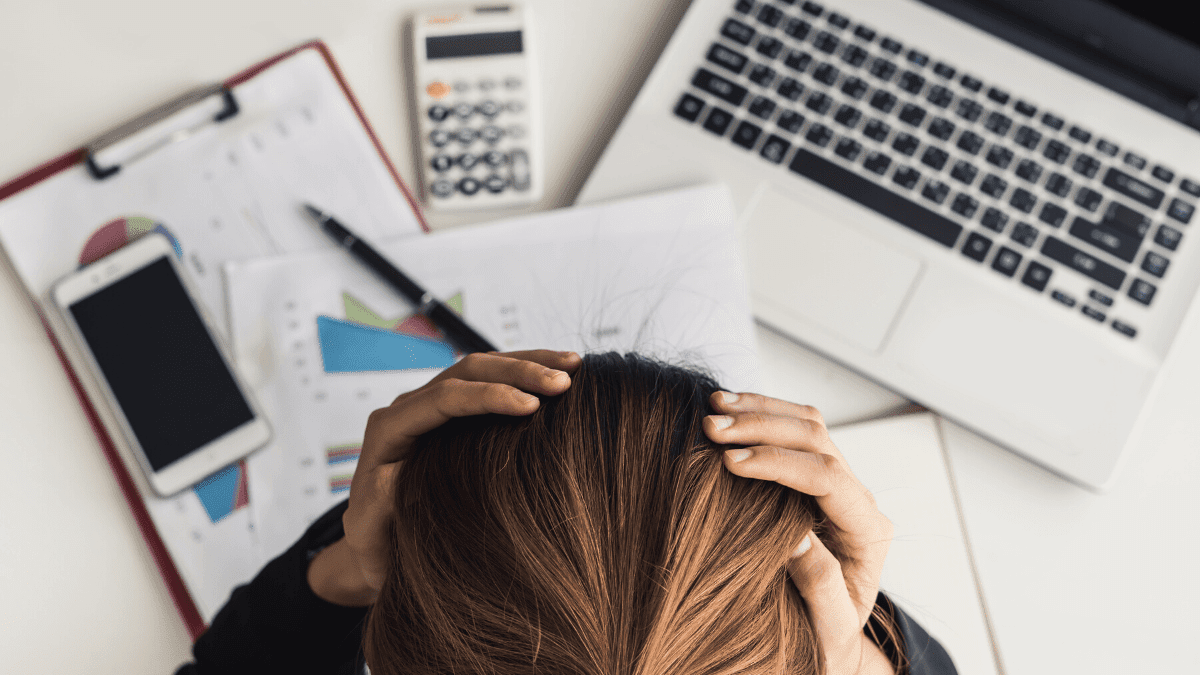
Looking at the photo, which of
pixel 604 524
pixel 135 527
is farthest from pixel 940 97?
pixel 135 527

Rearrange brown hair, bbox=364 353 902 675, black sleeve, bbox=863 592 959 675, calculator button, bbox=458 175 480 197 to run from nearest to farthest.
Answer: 1. brown hair, bbox=364 353 902 675
2. black sleeve, bbox=863 592 959 675
3. calculator button, bbox=458 175 480 197

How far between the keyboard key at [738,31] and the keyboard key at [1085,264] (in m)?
0.27

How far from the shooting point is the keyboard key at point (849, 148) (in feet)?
1.75

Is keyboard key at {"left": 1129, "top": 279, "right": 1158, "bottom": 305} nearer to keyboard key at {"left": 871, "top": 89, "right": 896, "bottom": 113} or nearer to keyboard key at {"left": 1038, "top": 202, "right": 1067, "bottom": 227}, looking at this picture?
keyboard key at {"left": 1038, "top": 202, "right": 1067, "bottom": 227}

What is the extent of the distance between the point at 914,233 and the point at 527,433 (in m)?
0.37

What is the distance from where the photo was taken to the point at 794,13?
55 centimetres

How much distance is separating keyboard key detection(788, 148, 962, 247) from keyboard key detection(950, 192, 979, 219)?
0.03 feet

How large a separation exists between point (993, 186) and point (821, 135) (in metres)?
0.13

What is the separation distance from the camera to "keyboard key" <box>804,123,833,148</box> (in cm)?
54

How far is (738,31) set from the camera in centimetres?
55

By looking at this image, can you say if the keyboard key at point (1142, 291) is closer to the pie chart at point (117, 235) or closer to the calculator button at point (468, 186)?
the calculator button at point (468, 186)

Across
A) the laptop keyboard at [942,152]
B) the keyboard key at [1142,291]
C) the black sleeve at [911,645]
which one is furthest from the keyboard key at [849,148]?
the black sleeve at [911,645]

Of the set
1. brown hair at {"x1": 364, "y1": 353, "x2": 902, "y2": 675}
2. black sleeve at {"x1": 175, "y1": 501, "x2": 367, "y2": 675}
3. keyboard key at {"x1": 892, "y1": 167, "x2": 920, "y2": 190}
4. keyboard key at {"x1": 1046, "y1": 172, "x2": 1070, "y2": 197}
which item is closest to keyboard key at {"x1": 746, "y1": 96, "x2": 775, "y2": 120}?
keyboard key at {"x1": 892, "y1": 167, "x2": 920, "y2": 190}

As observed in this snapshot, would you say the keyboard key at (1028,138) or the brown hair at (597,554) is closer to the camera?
the brown hair at (597,554)
